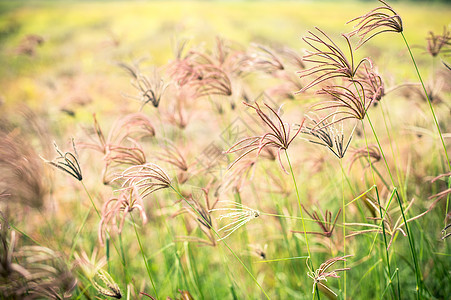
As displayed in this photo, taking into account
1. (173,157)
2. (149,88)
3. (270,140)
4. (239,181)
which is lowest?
(239,181)

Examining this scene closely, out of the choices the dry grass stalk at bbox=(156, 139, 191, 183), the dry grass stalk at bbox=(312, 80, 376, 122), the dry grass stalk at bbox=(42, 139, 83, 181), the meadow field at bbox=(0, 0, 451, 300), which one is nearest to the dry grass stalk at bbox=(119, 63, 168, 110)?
the meadow field at bbox=(0, 0, 451, 300)

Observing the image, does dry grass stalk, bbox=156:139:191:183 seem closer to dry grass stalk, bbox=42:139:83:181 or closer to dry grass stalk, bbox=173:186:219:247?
dry grass stalk, bbox=173:186:219:247

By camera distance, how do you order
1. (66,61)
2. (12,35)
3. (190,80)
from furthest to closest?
1. (12,35)
2. (66,61)
3. (190,80)

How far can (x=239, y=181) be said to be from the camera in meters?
1.15

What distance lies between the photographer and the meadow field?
0.76 metres

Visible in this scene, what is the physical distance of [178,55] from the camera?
1315mm

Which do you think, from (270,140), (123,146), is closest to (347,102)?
Result: (270,140)

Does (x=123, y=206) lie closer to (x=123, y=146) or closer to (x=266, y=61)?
(x=123, y=146)

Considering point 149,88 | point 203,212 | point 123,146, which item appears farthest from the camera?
point 149,88

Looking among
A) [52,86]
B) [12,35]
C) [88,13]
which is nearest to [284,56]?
[52,86]

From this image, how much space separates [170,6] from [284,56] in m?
13.5

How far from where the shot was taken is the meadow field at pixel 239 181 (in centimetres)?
76

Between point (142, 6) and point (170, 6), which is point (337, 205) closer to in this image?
point (170, 6)

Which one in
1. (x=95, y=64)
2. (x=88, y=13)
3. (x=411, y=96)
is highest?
(x=88, y=13)
